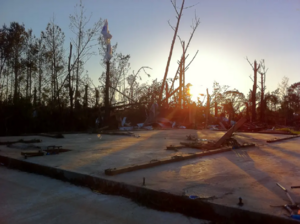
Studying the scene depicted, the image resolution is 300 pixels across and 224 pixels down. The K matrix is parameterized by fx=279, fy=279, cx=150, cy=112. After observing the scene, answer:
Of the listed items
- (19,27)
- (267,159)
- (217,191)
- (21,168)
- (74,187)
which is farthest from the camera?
(19,27)

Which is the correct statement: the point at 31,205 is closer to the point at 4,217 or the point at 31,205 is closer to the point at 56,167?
the point at 4,217

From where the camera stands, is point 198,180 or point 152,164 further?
point 152,164

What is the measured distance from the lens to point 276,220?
272 centimetres

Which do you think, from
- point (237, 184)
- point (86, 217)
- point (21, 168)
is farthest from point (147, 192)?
point (21, 168)

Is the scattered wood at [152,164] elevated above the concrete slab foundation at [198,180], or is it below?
above

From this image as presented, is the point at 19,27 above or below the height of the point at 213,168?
above

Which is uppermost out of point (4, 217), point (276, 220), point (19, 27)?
point (19, 27)

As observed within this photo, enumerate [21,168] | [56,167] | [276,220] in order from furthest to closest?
1. [21,168]
2. [56,167]
3. [276,220]

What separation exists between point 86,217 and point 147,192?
0.85 m

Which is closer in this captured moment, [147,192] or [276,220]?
[276,220]

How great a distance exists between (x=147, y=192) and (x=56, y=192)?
59.5 inches

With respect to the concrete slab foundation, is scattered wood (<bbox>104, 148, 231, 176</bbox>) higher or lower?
higher

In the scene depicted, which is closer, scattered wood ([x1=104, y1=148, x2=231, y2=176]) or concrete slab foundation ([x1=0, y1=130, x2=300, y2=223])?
concrete slab foundation ([x1=0, y1=130, x2=300, y2=223])

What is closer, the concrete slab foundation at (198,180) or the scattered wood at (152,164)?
the concrete slab foundation at (198,180)
